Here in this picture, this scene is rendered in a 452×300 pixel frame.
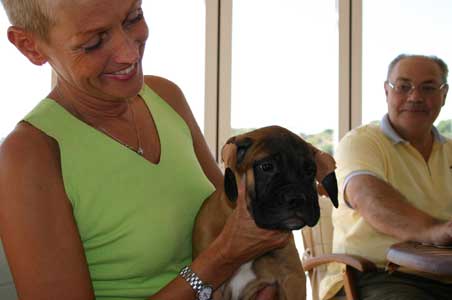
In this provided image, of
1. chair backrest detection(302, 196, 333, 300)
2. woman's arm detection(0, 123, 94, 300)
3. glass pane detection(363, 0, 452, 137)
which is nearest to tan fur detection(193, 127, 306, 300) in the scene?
woman's arm detection(0, 123, 94, 300)

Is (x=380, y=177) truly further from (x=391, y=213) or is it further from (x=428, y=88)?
(x=428, y=88)

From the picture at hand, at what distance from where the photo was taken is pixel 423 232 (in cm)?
239

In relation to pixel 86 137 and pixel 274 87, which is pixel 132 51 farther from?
pixel 274 87

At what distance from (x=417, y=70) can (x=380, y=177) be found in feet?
2.47

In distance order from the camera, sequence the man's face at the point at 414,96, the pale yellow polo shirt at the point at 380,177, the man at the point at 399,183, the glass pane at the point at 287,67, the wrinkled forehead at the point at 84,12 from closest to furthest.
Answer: the wrinkled forehead at the point at 84,12 < the man at the point at 399,183 < the pale yellow polo shirt at the point at 380,177 < the man's face at the point at 414,96 < the glass pane at the point at 287,67

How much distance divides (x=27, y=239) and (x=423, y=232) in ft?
5.58

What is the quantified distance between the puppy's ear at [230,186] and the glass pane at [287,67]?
3147mm

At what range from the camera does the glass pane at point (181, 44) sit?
14.9 ft

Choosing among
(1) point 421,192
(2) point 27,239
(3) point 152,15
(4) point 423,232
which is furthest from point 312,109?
(2) point 27,239

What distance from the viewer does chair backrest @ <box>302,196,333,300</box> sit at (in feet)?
9.83

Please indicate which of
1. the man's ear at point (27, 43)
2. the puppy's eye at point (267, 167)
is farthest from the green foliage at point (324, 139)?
the man's ear at point (27, 43)

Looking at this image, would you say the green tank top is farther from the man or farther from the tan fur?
the man

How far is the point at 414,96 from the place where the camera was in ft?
10.1

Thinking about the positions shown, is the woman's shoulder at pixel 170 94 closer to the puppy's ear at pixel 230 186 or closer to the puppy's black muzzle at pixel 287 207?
the puppy's ear at pixel 230 186
